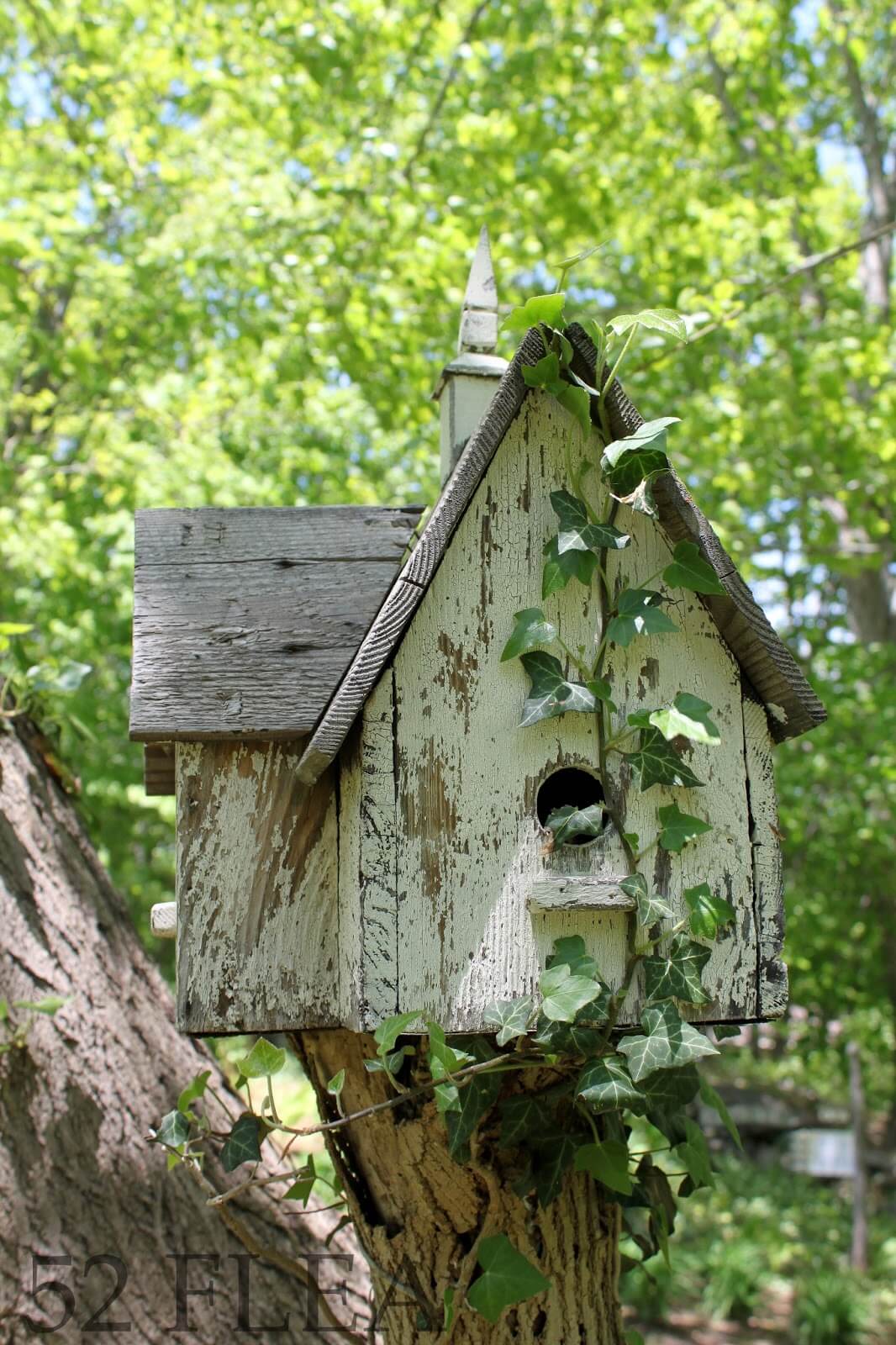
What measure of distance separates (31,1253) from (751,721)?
170 centimetres

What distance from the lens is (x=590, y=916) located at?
1.57m

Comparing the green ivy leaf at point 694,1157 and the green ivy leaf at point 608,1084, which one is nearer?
the green ivy leaf at point 608,1084

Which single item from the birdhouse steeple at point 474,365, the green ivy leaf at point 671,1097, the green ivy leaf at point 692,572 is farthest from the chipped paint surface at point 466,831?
the birdhouse steeple at point 474,365

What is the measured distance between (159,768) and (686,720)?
1.10m

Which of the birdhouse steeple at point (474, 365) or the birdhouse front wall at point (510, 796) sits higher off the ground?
the birdhouse steeple at point (474, 365)

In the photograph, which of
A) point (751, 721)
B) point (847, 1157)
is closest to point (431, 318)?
point (751, 721)

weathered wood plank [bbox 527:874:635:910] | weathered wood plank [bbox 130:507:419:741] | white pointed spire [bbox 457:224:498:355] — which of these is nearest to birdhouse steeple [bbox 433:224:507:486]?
white pointed spire [bbox 457:224:498:355]

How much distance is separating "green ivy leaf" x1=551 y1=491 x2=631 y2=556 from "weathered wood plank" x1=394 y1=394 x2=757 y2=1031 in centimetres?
7

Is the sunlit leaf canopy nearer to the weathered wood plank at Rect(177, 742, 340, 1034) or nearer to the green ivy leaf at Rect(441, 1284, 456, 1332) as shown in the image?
the weathered wood plank at Rect(177, 742, 340, 1034)

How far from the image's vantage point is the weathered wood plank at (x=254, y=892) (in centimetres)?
172

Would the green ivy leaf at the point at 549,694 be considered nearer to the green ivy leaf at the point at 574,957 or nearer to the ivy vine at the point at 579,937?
the ivy vine at the point at 579,937

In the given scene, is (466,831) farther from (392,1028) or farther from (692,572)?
(692,572)

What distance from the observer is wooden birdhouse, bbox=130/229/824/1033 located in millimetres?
1541

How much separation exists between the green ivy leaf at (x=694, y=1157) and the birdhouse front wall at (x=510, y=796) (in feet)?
1.42
